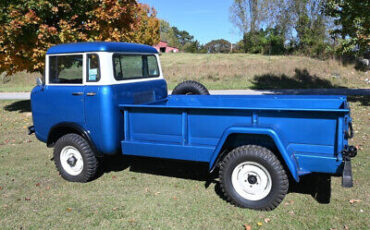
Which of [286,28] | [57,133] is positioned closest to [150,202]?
[57,133]

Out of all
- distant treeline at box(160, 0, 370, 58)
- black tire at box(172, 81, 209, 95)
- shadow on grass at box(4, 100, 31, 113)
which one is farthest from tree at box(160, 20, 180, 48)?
black tire at box(172, 81, 209, 95)

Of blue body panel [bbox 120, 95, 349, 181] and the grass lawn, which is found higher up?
blue body panel [bbox 120, 95, 349, 181]

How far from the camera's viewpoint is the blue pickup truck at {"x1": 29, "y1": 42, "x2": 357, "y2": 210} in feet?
12.1

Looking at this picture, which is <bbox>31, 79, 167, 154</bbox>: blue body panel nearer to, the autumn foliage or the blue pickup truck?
the blue pickup truck

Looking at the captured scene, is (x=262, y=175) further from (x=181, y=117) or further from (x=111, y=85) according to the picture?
(x=111, y=85)

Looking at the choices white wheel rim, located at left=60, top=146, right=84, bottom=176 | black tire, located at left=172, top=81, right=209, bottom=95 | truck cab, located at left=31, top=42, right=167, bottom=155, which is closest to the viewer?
truck cab, located at left=31, top=42, right=167, bottom=155

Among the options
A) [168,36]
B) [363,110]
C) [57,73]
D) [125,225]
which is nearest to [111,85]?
[57,73]

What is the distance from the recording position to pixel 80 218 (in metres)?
Result: 4.00

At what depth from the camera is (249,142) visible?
13.4ft

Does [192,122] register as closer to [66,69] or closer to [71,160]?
[71,160]

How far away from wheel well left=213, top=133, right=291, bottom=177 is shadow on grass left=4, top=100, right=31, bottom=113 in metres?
10.6

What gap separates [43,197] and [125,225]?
157 cm

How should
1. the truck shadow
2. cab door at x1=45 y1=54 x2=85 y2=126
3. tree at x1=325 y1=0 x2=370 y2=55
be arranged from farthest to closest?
tree at x1=325 y1=0 x2=370 y2=55 → cab door at x1=45 y1=54 x2=85 y2=126 → the truck shadow

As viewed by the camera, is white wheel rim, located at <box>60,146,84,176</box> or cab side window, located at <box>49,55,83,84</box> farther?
white wheel rim, located at <box>60,146,84,176</box>
